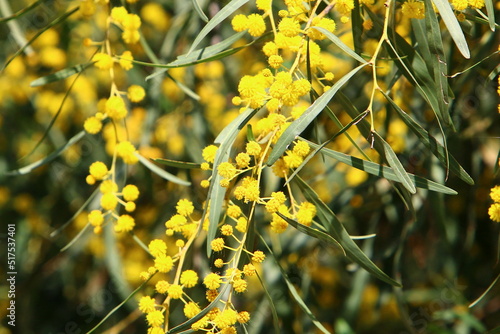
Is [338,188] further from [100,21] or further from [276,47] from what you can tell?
[100,21]

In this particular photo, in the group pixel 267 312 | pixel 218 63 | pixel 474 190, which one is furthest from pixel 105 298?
pixel 474 190

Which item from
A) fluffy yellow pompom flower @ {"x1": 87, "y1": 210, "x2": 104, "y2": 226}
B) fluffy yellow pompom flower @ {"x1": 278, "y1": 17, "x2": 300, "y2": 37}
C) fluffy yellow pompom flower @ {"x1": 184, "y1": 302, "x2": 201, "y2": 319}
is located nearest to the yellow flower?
fluffy yellow pompom flower @ {"x1": 87, "y1": 210, "x2": 104, "y2": 226}

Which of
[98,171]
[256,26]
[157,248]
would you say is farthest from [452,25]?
[98,171]

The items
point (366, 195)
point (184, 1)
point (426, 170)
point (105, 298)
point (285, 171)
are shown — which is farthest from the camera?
point (105, 298)

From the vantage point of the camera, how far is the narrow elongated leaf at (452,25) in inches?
29.4

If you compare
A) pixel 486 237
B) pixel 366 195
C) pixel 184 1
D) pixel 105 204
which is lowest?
pixel 486 237

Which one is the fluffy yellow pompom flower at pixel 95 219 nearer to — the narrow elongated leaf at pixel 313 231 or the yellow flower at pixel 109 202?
the yellow flower at pixel 109 202

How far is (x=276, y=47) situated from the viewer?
83cm

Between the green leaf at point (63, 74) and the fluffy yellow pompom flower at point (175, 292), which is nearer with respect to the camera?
the fluffy yellow pompom flower at point (175, 292)

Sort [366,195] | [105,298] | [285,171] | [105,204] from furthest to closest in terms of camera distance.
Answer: [105,298], [366,195], [105,204], [285,171]

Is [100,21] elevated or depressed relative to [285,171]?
elevated

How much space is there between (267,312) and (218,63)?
0.81m

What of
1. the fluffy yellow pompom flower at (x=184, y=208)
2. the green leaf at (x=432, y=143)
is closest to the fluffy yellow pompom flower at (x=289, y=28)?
the green leaf at (x=432, y=143)

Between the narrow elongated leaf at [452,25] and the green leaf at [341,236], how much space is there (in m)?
0.28
